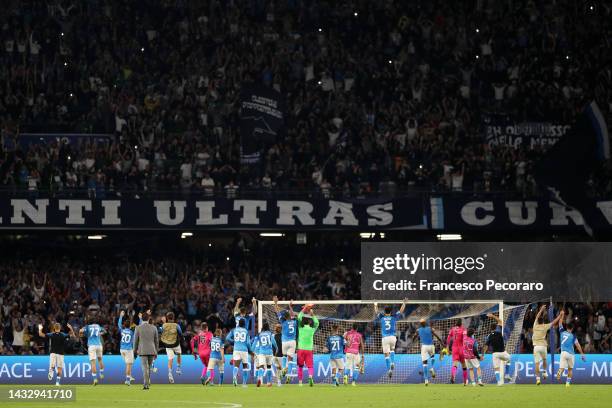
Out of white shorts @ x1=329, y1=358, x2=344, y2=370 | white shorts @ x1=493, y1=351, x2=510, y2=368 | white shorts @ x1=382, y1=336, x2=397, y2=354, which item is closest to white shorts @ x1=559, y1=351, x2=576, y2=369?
white shorts @ x1=493, y1=351, x2=510, y2=368

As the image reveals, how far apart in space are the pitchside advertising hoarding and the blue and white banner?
7.53 feet

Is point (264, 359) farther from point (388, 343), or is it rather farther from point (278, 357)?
point (388, 343)

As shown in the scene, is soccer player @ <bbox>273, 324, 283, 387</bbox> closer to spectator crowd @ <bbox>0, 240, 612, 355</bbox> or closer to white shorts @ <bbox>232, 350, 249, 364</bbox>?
white shorts @ <bbox>232, 350, 249, 364</bbox>

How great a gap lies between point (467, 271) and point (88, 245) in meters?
17.0

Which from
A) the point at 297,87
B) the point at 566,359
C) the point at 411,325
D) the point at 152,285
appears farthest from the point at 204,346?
the point at 297,87

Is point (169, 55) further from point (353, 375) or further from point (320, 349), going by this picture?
point (353, 375)

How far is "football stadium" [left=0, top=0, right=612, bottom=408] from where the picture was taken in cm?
3516

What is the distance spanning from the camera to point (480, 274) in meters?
34.9

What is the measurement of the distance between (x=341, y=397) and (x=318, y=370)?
395 inches

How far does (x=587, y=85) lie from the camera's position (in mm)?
47875

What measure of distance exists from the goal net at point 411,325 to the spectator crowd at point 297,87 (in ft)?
17.8

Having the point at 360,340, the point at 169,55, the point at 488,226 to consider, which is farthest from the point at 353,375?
the point at 169,55

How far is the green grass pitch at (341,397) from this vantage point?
965 inches

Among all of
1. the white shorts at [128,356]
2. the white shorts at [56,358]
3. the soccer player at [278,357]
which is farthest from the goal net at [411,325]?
the white shorts at [56,358]
